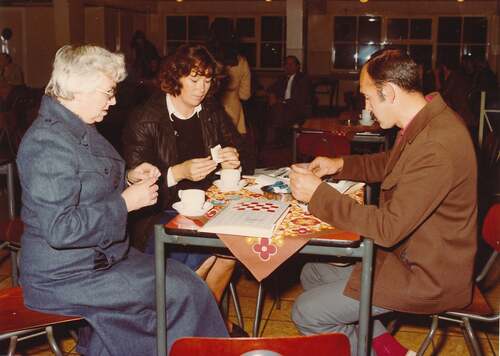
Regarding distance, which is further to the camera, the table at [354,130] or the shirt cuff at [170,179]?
the table at [354,130]

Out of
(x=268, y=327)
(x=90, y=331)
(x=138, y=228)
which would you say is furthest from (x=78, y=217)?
(x=268, y=327)

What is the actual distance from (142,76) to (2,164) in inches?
276

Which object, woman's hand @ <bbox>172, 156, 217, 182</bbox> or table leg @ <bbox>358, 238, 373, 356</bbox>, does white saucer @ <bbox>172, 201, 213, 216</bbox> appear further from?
table leg @ <bbox>358, 238, 373, 356</bbox>

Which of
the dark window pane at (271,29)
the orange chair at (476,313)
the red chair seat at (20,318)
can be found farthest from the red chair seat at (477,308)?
the dark window pane at (271,29)

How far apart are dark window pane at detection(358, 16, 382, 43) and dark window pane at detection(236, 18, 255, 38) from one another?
8.72 ft

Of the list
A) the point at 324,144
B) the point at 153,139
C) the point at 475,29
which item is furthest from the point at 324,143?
the point at 475,29

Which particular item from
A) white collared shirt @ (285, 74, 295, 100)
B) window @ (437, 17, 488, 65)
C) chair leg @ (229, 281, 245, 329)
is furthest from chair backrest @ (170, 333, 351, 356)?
window @ (437, 17, 488, 65)

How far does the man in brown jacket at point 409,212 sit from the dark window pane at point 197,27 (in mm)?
14098

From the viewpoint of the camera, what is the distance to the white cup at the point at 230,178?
7.86ft

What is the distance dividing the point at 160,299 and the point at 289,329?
4.01 feet

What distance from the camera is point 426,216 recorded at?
5.97ft

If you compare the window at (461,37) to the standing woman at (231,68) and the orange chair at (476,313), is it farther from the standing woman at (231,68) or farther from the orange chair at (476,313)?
the orange chair at (476,313)

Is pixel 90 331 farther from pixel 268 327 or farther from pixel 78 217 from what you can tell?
pixel 268 327

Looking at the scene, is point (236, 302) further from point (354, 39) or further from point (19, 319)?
point (354, 39)
